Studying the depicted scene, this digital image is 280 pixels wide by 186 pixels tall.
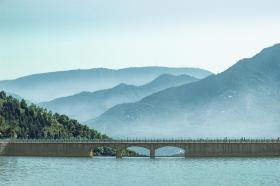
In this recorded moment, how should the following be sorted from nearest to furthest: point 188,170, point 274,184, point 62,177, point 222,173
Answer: point 274,184 < point 62,177 < point 222,173 < point 188,170

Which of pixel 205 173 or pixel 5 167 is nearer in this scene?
pixel 205 173

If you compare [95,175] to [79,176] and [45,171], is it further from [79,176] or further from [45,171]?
[45,171]

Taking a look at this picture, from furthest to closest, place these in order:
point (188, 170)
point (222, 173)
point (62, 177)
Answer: point (188, 170), point (222, 173), point (62, 177)

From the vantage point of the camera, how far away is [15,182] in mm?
143625

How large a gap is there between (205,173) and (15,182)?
45.6 metres

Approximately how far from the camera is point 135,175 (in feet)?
546

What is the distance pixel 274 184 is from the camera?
468 ft

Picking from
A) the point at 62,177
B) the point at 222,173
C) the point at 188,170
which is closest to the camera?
the point at 62,177

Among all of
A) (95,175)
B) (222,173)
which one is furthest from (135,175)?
(222,173)

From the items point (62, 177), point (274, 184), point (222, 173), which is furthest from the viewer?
point (222, 173)

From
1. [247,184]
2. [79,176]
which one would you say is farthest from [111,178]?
[247,184]

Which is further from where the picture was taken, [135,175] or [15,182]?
[135,175]

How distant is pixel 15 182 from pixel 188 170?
171 ft

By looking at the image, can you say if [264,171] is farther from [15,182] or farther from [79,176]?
[15,182]
